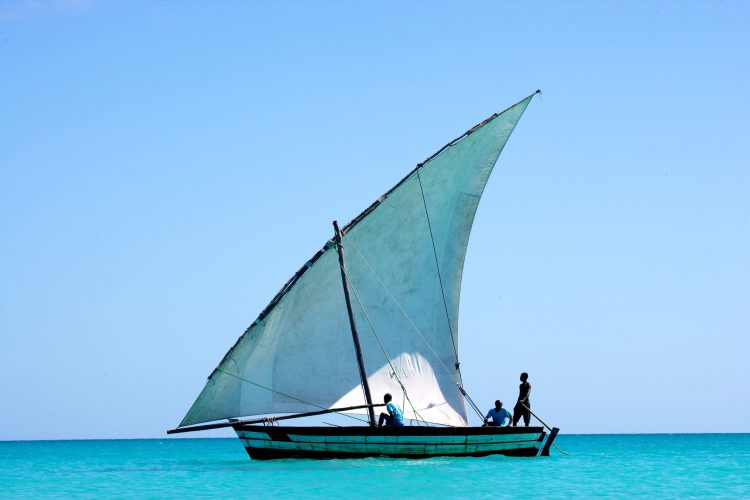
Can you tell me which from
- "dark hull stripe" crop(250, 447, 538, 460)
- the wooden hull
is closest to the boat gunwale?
the wooden hull

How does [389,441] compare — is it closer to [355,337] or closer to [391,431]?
[391,431]

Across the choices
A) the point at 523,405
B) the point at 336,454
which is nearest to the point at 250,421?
the point at 336,454

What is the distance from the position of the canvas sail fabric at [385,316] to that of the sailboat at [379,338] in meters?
0.03

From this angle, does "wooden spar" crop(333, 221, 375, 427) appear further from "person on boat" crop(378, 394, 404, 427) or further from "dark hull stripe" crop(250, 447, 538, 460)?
"dark hull stripe" crop(250, 447, 538, 460)

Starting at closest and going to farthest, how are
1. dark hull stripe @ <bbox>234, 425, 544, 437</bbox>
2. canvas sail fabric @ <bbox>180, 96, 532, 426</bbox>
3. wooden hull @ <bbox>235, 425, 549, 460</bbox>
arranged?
dark hull stripe @ <bbox>234, 425, 544, 437</bbox> < wooden hull @ <bbox>235, 425, 549, 460</bbox> < canvas sail fabric @ <bbox>180, 96, 532, 426</bbox>

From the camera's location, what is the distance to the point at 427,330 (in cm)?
3042

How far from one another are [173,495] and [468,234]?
474 inches

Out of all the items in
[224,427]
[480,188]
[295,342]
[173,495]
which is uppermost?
[480,188]

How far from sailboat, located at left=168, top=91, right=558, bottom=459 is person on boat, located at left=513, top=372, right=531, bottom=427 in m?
0.50

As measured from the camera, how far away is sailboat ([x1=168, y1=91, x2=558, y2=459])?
2908 centimetres

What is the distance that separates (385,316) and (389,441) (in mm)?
4029

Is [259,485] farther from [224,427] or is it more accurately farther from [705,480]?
[705,480]

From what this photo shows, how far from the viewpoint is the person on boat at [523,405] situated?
99.1ft

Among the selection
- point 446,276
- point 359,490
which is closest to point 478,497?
point 359,490
